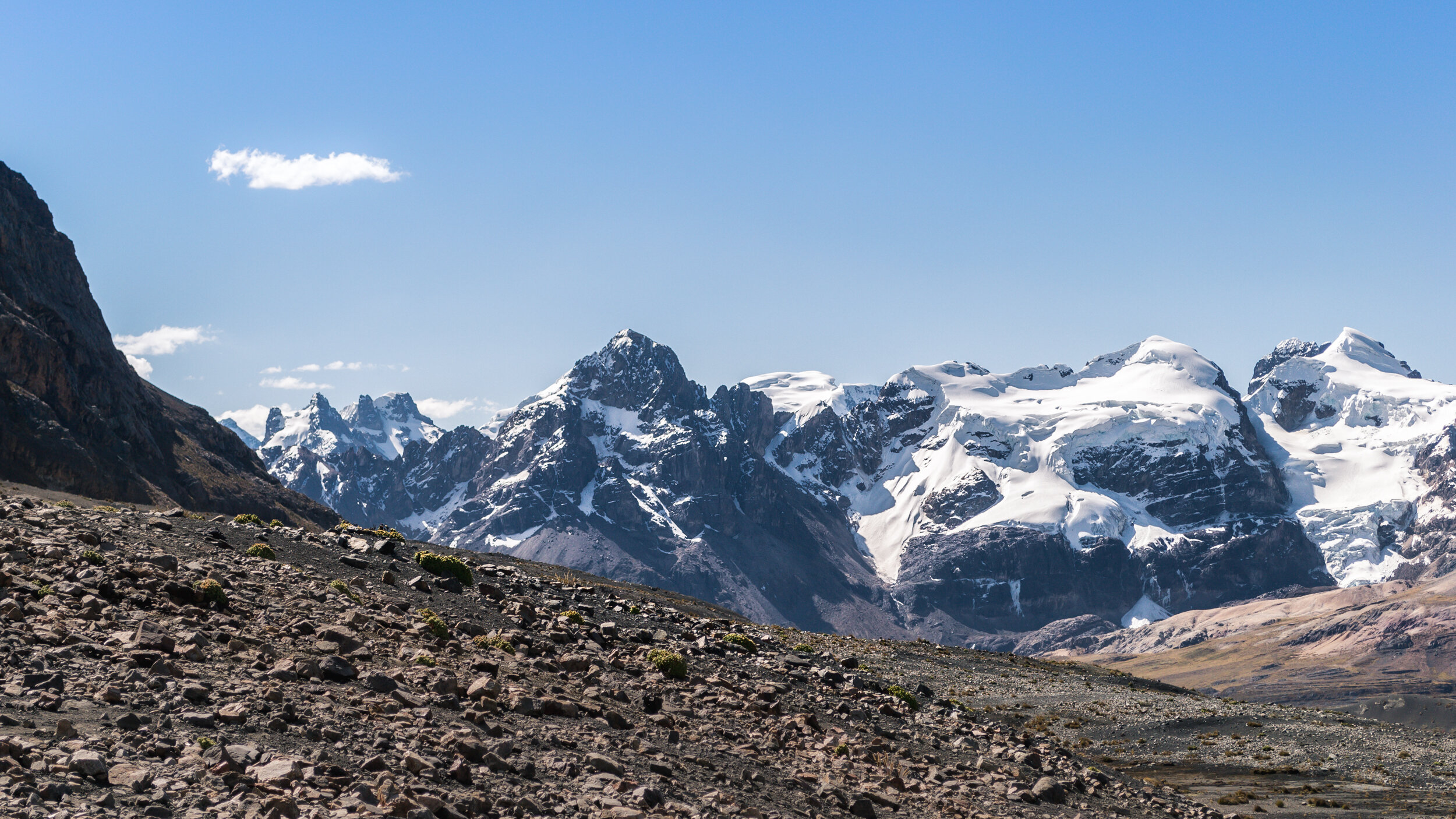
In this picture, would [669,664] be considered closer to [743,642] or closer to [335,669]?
[743,642]

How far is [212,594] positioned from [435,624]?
6787 millimetres

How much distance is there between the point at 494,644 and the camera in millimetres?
34969

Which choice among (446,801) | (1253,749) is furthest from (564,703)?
(1253,749)

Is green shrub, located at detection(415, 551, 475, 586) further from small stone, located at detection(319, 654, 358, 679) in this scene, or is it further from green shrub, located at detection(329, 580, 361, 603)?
small stone, located at detection(319, 654, 358, 679)

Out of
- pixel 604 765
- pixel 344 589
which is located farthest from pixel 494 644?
pixel 604 765

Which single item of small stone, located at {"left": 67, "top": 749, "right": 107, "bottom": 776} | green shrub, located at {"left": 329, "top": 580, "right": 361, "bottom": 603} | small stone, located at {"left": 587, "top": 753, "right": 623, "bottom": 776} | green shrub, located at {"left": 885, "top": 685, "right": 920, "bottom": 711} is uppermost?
green shrub, located at {"left": 329, "top": 580, "right": 361, "bottom": 603}

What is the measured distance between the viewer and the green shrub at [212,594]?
3067 centimetres

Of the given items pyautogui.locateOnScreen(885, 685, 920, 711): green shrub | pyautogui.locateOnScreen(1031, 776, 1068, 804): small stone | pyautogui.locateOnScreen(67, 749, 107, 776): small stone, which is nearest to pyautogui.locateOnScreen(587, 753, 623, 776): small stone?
→ pyautogui.locateOnScreen(67, 749, 107, 776): small stone

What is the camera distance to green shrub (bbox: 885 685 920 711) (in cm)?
4878

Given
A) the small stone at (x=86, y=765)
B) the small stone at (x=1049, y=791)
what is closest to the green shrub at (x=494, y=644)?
the small stone at (x=86, y=765)

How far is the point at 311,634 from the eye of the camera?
3034 centimetres

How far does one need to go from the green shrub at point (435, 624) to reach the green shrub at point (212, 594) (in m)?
6.22

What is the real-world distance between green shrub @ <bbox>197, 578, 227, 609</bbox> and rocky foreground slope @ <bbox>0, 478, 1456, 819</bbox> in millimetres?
63

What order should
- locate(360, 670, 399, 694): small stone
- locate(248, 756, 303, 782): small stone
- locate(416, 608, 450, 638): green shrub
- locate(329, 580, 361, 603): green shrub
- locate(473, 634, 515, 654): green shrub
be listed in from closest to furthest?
locate(248, 756, 303, 782): small stone < locate(360, 670, 399, 694): small stone < locate(416, 608, 450, 638): green shrub < locate(473, 634, 515, 654): green shrub < locate(329, 580, 361, 603): green shrub
